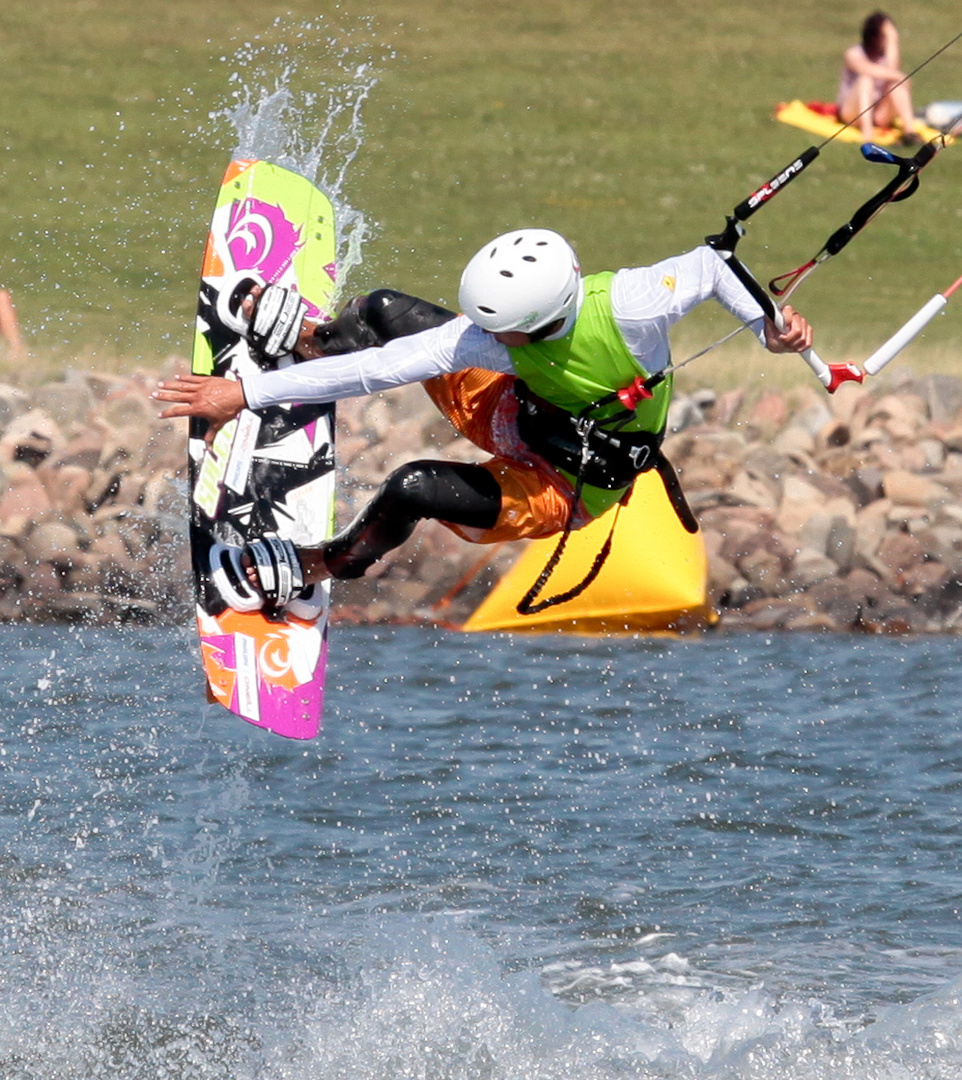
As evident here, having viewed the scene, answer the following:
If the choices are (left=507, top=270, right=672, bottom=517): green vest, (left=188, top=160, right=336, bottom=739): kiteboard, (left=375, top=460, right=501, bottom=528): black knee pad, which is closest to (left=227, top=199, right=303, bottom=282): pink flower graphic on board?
(left=188, top=160, right=336, bottom=739): kiteboard

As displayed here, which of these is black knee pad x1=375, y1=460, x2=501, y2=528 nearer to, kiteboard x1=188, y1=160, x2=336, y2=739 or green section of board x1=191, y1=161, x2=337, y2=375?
kiteboard x1=188, y1=160, x2=336, y2=739

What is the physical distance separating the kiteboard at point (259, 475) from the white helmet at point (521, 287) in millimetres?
1696

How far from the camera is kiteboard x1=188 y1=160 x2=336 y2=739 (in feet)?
26.0

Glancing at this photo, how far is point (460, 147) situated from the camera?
1892cm

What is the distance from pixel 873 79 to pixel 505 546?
26.0 ft

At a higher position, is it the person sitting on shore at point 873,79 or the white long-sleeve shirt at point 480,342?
the person sitting on shore at point 873,79

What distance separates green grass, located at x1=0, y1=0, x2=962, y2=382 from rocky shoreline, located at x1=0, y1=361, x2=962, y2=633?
40.7 inches

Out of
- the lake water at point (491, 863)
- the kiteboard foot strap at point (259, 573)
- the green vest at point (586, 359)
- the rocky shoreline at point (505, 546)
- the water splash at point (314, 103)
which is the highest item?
the water splash at point (314, 103)

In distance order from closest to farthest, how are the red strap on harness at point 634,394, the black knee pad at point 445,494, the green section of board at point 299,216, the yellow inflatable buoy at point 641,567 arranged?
the red strap on harness at point 634,394 < the black knee pad at point 445,494 < the green section of board at point 299,216 < the yellow inflatable buoy at point 641,567

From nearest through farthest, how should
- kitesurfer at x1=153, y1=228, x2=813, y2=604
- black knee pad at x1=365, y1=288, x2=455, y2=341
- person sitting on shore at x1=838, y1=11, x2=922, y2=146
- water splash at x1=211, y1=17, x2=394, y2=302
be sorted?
kitesurfer at x1=153, y1=228, x2=813, y2=604
black knee pad at x1=365, y1=288, x2=455, y2=341
water splash at x1=211, y1=17, x2=394, y2=302
person sitting on shore at x1=838, y1=11, x2=922, y2=146

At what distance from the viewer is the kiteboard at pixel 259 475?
7.93 meters

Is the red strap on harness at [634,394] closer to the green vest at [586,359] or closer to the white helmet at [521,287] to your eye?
the green vest at [586,359]

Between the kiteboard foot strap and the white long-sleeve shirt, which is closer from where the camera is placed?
the white long-sleeve shirt

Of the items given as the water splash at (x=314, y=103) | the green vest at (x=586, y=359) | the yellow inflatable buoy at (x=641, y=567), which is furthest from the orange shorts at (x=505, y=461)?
the yellow inflatable buoy at (x=641, y=567)
